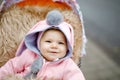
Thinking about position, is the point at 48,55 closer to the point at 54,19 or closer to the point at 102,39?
the point at 54,19

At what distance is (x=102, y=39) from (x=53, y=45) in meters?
3.54

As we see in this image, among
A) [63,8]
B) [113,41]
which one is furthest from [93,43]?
[63,8]

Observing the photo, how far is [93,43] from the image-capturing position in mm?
6367

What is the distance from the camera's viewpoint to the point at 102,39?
21.0ft

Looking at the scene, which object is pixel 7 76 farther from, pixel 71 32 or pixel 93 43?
pixel 93 43

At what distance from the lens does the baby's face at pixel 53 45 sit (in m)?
2.93

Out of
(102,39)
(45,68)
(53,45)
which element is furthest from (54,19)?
(102,39)

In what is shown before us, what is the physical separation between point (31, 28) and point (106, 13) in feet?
11.1

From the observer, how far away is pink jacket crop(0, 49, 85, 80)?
9.37ft

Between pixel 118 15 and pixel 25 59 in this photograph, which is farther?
pixel 118 15

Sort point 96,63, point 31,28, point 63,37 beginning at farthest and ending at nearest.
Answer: point 96,63, point 31,28, point 63,37

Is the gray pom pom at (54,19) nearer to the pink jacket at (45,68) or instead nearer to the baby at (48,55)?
the baby at (48,55)

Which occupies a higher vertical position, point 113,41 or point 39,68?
Answer: point 39,68

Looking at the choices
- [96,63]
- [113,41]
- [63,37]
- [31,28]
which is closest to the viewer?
[63,37]
